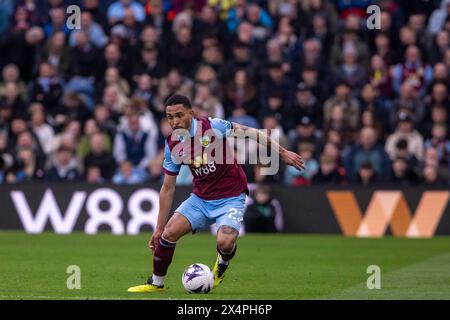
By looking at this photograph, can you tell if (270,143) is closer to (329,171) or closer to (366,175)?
(366,175)

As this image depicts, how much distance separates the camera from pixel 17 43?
998 inches

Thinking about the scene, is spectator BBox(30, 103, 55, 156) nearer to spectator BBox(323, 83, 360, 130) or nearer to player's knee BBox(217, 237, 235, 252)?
spectator BBox(323, 83, 360, 130)

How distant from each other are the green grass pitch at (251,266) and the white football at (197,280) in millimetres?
89

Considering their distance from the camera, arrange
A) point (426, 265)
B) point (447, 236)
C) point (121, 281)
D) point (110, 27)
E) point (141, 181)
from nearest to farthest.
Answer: point (121, 281) < point (426, 265) < point (447, 236) < point (141, 181) < point (110, 27)

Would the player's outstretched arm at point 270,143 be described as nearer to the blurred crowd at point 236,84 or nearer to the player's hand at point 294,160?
the player's hand at point 294,160

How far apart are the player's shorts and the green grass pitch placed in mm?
750

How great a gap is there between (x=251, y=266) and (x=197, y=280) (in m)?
3.73

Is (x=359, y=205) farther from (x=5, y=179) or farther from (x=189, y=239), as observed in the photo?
(x=5, y=179)

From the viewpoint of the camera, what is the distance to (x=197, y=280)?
1277 cm

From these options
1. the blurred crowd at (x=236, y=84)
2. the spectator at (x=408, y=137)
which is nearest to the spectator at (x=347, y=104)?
the blurred crowd at (x=236, y=84)

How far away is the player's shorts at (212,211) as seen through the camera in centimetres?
1307

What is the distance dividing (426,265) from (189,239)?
5.92 metres
